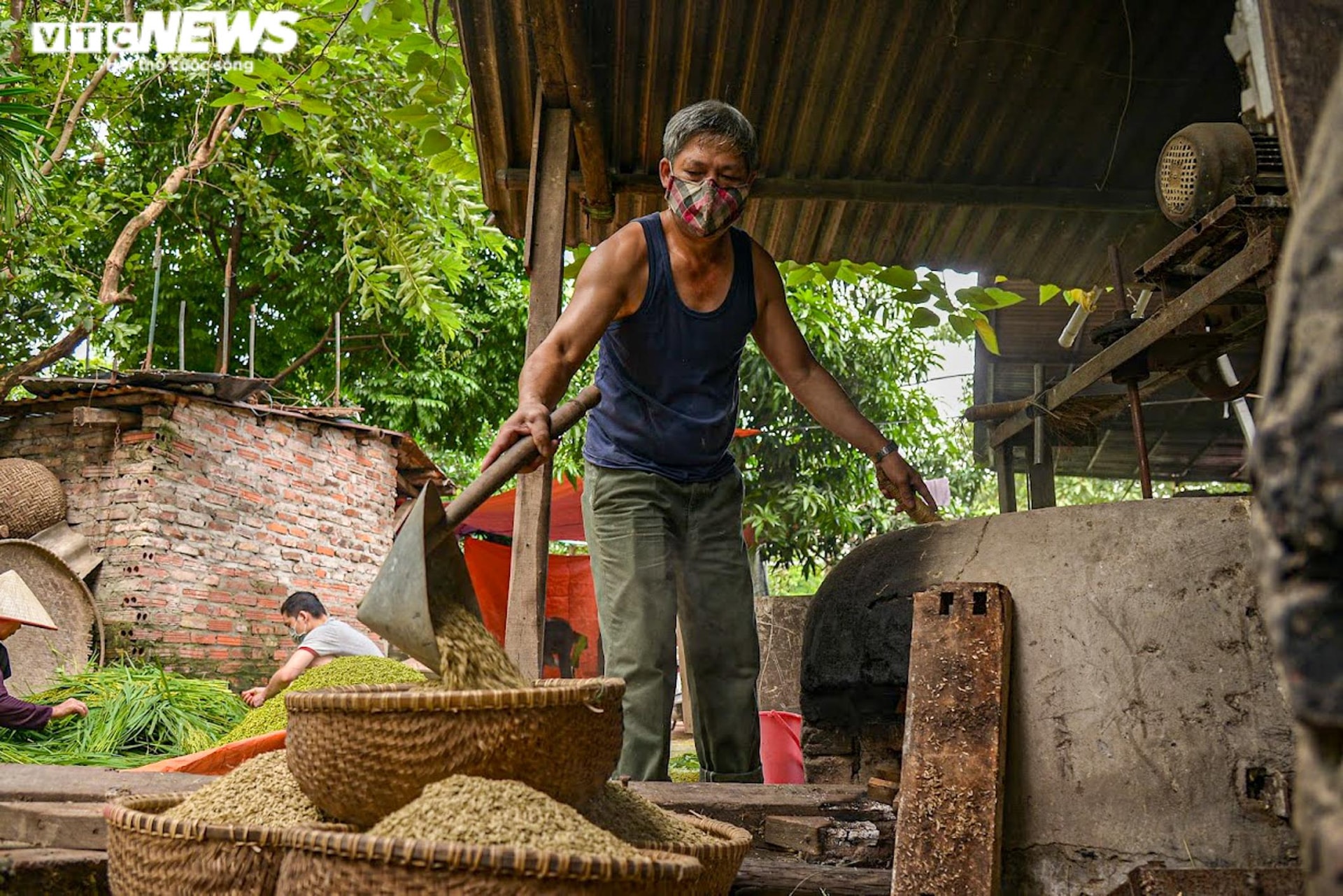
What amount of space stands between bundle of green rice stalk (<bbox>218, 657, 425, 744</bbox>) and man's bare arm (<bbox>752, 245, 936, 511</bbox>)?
2665 mm

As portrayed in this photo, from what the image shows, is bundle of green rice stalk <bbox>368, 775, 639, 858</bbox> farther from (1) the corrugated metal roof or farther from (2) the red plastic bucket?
(2) the red plastic bucket

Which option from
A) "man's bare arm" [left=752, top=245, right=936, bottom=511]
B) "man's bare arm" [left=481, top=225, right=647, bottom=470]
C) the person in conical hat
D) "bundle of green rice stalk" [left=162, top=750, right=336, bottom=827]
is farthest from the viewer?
the person in conical hat

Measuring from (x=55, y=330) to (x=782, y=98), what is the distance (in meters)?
9.24

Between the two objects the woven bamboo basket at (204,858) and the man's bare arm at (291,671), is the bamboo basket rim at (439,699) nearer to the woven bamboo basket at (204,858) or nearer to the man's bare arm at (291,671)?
the woven bamboo basket at (204,858)

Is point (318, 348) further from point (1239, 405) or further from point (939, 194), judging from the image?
point (939, 194)

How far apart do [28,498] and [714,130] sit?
28.6 feet

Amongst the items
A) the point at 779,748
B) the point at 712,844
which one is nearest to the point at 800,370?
the point at 712,844

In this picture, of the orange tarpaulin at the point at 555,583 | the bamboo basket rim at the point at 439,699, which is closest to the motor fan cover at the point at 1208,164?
the bamboo basket rim at the point at 439,699

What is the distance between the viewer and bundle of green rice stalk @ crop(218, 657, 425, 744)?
5.39m

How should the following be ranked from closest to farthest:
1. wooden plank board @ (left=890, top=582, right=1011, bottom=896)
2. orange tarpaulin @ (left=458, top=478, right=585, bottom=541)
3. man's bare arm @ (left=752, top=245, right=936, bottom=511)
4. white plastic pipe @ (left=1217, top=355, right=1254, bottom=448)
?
wooden plank board @ (left=890, top=582, right=1011, bottom=896), man's bare arm @ (left=752, top=245, right=936, bottom=511), white plastic pipe @ (left=1217, top=355, right=1254, bottom=448), orange tarpaulin @ (left=458, top=478, right=585, bottom=541)

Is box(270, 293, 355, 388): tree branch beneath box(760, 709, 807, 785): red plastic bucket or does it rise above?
above

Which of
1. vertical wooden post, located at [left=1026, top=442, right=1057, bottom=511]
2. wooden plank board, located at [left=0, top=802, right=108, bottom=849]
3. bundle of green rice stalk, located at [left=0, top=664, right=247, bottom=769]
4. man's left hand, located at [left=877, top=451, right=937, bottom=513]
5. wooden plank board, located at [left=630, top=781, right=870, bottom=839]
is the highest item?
vertical wooden post, located at [left=1026, top=442, right=1057, bottom=511]

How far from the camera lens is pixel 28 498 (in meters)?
9.62

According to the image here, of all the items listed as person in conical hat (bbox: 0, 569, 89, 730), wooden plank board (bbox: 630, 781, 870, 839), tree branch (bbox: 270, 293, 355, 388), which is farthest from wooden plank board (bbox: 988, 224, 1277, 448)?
tree branch (bbox: 270, 293, 355, 388)
